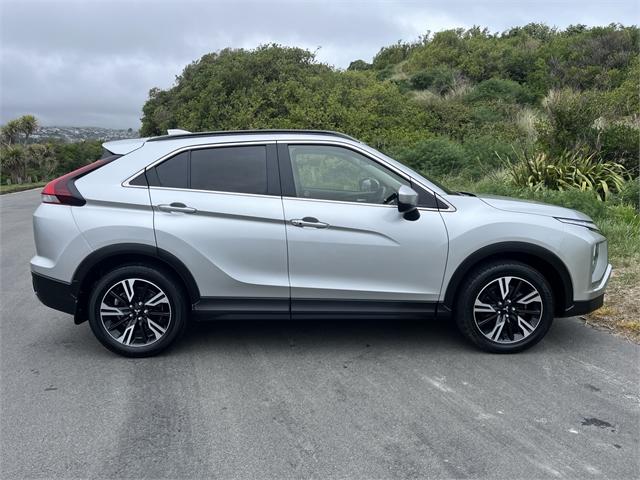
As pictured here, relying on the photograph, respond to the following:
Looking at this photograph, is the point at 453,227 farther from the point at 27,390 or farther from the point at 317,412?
the point at 27,390

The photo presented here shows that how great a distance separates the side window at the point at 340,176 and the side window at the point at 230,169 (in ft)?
0.90

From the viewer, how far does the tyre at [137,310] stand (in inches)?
181

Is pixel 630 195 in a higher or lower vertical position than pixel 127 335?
higher

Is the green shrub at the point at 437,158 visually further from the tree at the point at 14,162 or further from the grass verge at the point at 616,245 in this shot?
the tree at the point at 14,162

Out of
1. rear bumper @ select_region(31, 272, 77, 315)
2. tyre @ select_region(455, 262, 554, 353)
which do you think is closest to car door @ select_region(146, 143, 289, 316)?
rear bumper @ select_region(31, 272, 77, 315)

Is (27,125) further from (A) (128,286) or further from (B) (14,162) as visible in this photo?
(A) (128,286)

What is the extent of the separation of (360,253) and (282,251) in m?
0.62

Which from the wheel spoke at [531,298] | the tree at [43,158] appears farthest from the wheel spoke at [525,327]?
the tree at [43,158]

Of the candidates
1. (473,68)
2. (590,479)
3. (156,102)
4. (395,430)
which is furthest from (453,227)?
(156,102)

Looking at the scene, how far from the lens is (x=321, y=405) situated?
388 cm

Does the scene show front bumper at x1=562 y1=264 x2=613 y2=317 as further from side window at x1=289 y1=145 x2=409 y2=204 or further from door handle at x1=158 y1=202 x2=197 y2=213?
door handle at x1=158 y1=202 x2=197 y2=213

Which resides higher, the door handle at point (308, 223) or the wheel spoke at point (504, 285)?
the door handle at point (308, 223)

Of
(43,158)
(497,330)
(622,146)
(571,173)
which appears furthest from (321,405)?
(43,158)

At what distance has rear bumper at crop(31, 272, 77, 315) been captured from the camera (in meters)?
4.62
